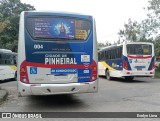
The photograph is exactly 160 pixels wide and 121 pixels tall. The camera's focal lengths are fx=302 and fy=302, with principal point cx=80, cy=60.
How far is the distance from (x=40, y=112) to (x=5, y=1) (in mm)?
43167

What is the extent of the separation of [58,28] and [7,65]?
14.8m

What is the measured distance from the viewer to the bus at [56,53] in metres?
9.95

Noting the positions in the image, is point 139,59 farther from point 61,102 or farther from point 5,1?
point 5,1

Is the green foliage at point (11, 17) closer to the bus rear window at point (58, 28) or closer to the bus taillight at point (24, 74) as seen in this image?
the bus rear window at point (58, 28)

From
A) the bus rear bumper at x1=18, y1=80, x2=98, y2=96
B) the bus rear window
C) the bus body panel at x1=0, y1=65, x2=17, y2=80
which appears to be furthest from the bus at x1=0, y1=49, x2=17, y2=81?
the bus rear bumper at x1=18, y1=80, x2=98, y2=96

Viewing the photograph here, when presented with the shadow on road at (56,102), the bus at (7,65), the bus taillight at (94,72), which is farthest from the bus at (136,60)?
the bus taillight at (94,72)

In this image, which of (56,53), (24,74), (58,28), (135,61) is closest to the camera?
(24,74)

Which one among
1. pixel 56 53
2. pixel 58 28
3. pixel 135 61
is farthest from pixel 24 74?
pixel 135 61

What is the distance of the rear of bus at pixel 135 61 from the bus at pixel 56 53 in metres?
10.5

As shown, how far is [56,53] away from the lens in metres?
10.3

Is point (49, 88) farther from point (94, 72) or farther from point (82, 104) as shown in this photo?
point (82, 104)

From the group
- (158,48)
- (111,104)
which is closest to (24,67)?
(111,104)

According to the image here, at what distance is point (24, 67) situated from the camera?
991 centimetres

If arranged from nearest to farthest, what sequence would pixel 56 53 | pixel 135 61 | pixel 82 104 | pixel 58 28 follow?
pixel 56 53 → pixel 58 28 → pixel 82 104 → pixel 135 61
